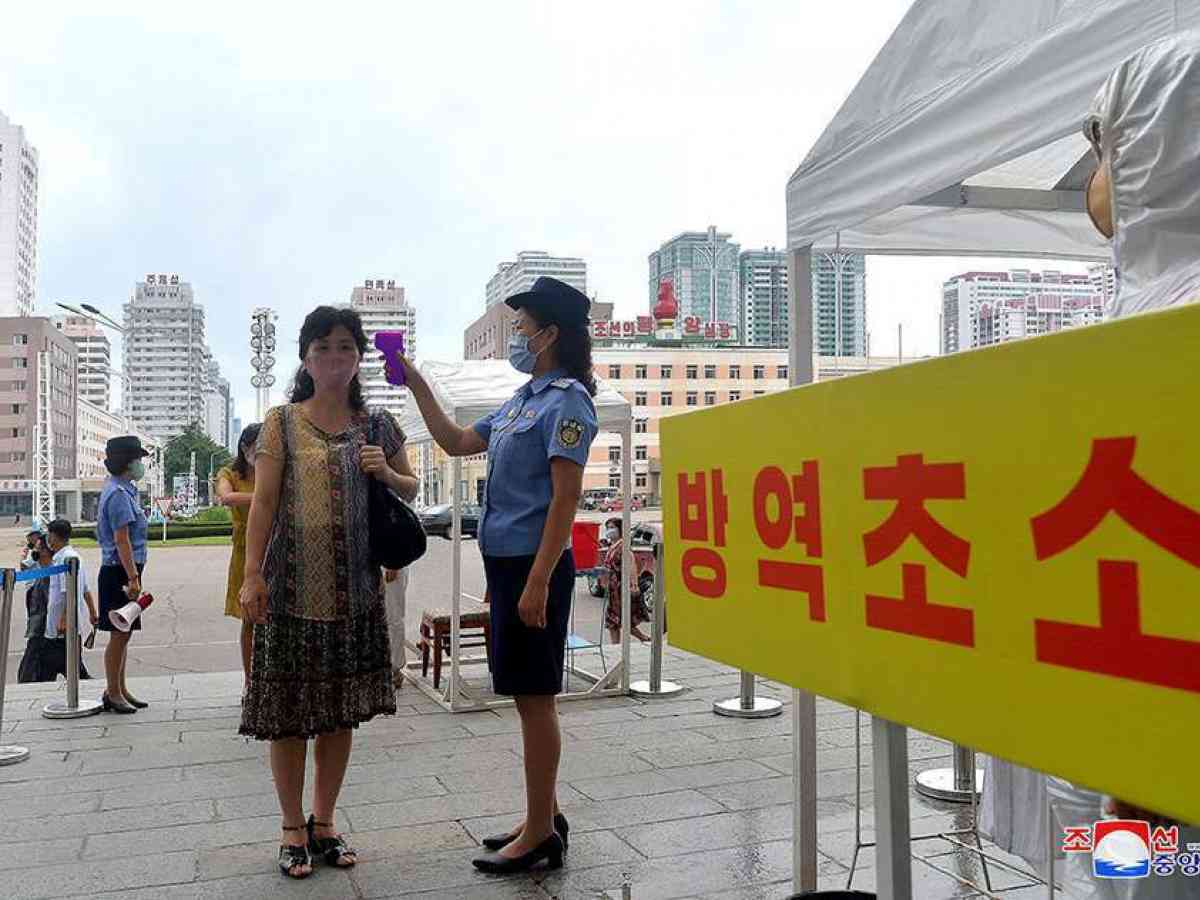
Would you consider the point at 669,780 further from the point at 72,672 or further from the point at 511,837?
the point at 72,672

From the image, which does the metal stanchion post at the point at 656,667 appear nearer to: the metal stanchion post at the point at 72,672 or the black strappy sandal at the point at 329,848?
the black strappy sandal at the point at 329,848

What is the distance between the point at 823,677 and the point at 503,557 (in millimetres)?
1920

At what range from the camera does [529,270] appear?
103688 millimetres

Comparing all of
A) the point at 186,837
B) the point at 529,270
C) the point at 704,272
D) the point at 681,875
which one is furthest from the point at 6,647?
the point at 704,272

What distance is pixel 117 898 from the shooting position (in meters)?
3.21

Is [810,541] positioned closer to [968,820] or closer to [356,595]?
[356,595]

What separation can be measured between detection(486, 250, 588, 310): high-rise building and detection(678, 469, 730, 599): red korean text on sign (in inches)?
3849

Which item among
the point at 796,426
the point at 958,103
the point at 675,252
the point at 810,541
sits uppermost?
the point at 675,252

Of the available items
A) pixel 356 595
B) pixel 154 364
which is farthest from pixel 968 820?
pixel 154 364

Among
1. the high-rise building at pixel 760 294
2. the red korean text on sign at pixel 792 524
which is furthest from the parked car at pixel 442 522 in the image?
the high-rise building at pixel 760 294

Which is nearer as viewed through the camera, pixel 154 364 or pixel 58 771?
pixel 58 771

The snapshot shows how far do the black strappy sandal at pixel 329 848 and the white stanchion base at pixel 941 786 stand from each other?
2.26 metres

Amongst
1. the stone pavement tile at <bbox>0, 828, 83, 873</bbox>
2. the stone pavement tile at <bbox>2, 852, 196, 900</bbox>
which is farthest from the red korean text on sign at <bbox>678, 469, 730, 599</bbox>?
the stone pavement tile at <bbox>0, 828, 83, 873</bbox>

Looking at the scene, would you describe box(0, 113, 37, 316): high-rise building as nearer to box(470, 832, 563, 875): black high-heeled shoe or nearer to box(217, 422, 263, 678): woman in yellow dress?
box(217, 422, 263, 678): woman in yellow dress
